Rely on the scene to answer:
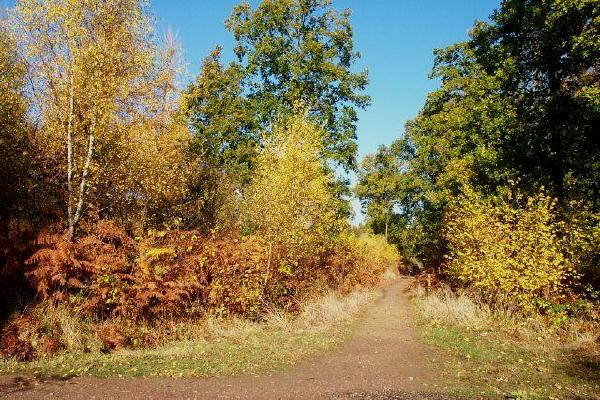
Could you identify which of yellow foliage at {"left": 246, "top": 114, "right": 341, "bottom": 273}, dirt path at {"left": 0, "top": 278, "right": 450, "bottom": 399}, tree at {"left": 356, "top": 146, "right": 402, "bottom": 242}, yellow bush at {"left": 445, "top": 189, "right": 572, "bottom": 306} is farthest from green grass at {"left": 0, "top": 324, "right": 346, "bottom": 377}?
tree at {"left": 356, "top": 146, "right": 402, "bottom": 242}

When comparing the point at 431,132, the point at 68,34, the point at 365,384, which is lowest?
the point at 365,384

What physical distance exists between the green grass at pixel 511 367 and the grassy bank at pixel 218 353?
3528mm

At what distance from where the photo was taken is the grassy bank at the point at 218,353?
363 inches

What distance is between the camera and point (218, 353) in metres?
11.0

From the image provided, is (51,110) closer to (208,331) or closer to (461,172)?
(208,331)

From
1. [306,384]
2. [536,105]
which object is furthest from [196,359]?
[536,105]

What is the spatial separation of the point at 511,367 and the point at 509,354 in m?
1.48

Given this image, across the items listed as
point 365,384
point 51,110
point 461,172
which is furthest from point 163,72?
point 365,384

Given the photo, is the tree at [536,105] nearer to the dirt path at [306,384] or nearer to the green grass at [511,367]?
the green grass at [511,367]

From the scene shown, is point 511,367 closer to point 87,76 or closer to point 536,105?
point 536,105

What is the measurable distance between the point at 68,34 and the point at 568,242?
17250mm

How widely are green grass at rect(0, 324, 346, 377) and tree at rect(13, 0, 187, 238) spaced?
4719 mm

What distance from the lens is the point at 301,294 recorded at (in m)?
18.2

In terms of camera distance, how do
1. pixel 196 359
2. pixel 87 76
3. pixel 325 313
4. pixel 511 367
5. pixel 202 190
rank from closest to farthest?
pixel 511 367
pixel 196 359
pixel 87 76
pixel 325 313
pixel 202 190
